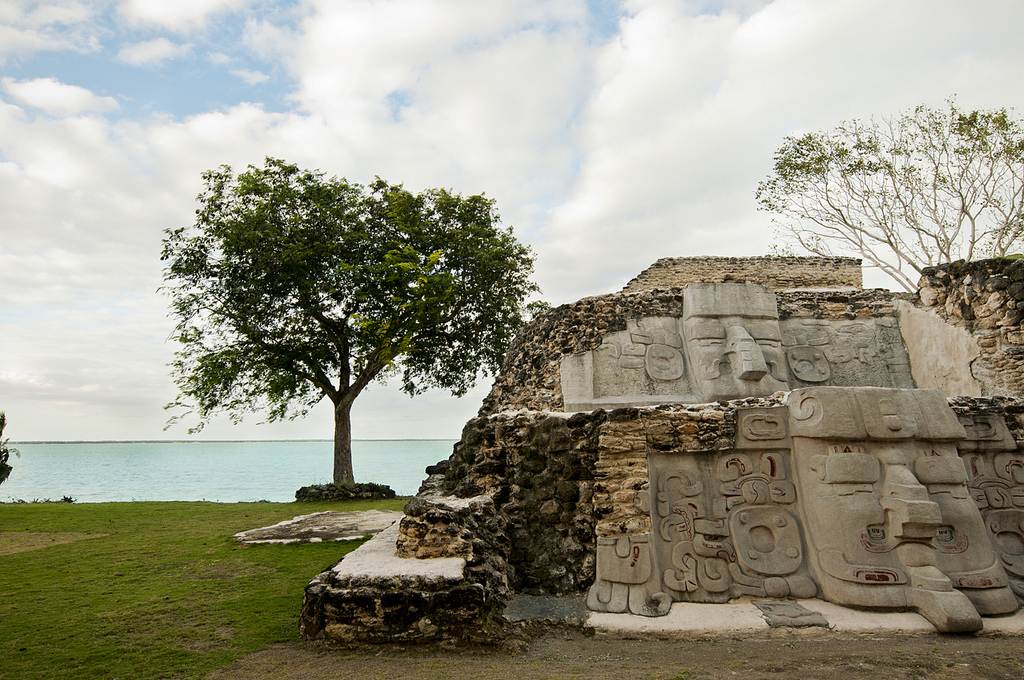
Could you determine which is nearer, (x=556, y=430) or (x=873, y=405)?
(x=873, y=405)

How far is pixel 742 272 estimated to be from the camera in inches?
488

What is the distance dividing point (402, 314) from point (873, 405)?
37.1ft

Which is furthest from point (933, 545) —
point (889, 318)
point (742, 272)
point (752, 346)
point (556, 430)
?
point (742, 272)

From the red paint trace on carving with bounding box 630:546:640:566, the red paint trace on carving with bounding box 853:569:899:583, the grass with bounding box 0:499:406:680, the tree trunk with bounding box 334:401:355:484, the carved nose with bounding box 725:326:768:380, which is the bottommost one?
the grass with bounding box 0:499:406:680

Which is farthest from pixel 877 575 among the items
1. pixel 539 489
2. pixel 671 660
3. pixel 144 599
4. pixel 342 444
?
pixel 342 444

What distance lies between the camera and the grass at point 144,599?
148 inches

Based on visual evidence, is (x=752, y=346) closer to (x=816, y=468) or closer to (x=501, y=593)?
(x=816, y=468)

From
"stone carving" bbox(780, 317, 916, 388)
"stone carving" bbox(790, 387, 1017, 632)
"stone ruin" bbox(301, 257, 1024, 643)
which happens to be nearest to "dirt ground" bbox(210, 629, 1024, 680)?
"stone ruin" bbox(301, 257, 1024, 643)

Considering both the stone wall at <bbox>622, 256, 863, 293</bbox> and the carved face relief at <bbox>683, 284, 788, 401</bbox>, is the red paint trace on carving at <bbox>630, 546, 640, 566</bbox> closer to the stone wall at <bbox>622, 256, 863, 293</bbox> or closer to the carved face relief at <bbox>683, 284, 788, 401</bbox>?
the carved face relief at <bbox>683, 284, 788, 401</bbox>

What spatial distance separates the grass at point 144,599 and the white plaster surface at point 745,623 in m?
2.43

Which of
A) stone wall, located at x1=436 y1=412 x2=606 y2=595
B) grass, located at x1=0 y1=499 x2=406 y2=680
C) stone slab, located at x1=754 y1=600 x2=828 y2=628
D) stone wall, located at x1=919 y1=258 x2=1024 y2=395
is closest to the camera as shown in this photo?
grass, located at x1=0 y1=499 x2=406 y2=680

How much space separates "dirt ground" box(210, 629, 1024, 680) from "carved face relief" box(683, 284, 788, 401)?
4369 millimetres

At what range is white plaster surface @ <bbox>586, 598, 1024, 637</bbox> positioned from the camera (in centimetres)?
411

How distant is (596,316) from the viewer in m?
9.00
